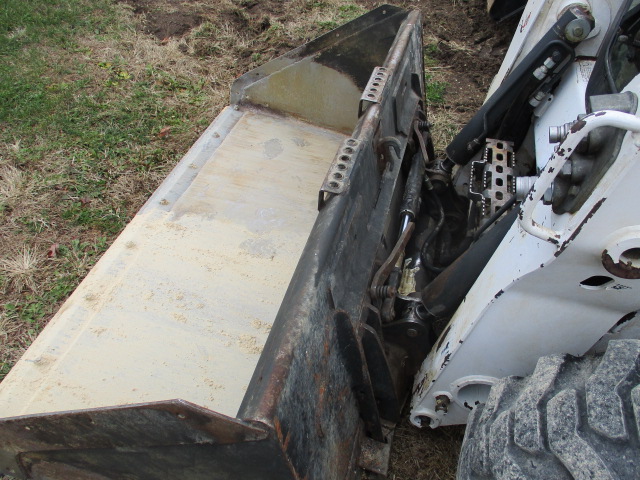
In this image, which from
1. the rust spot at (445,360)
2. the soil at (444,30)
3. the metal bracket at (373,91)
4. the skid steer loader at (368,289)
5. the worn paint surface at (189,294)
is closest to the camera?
the skid steer loader at (368,289)

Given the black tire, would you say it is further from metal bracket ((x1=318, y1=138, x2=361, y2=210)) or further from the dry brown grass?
the dry brown grass

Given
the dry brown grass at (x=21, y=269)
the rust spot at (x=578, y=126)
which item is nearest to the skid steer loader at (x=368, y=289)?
the rust spot at (x=578, y=126)

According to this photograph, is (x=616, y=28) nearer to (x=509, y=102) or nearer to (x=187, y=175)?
(x=509, y=102)

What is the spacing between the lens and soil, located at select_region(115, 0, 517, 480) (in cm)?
408

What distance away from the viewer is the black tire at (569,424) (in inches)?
42.8

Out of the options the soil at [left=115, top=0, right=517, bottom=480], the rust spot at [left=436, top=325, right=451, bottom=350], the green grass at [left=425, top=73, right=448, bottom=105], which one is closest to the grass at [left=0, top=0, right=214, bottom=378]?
the soil at [left=115, top=0, right=517, bottom=480]

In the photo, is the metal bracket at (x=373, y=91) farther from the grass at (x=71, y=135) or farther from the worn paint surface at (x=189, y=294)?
the grass at (x=71, y=135)

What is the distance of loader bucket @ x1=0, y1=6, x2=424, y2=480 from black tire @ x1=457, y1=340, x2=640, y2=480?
0.45 metres

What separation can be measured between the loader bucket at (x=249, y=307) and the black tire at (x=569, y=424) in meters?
0.45

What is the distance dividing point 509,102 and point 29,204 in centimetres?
255

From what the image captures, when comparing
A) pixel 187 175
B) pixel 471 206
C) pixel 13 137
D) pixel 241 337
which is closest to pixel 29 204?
pixel 13 137

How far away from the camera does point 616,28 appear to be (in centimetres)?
183

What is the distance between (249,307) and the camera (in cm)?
228

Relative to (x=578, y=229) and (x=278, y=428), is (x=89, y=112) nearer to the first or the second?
(x=278, y=428)
